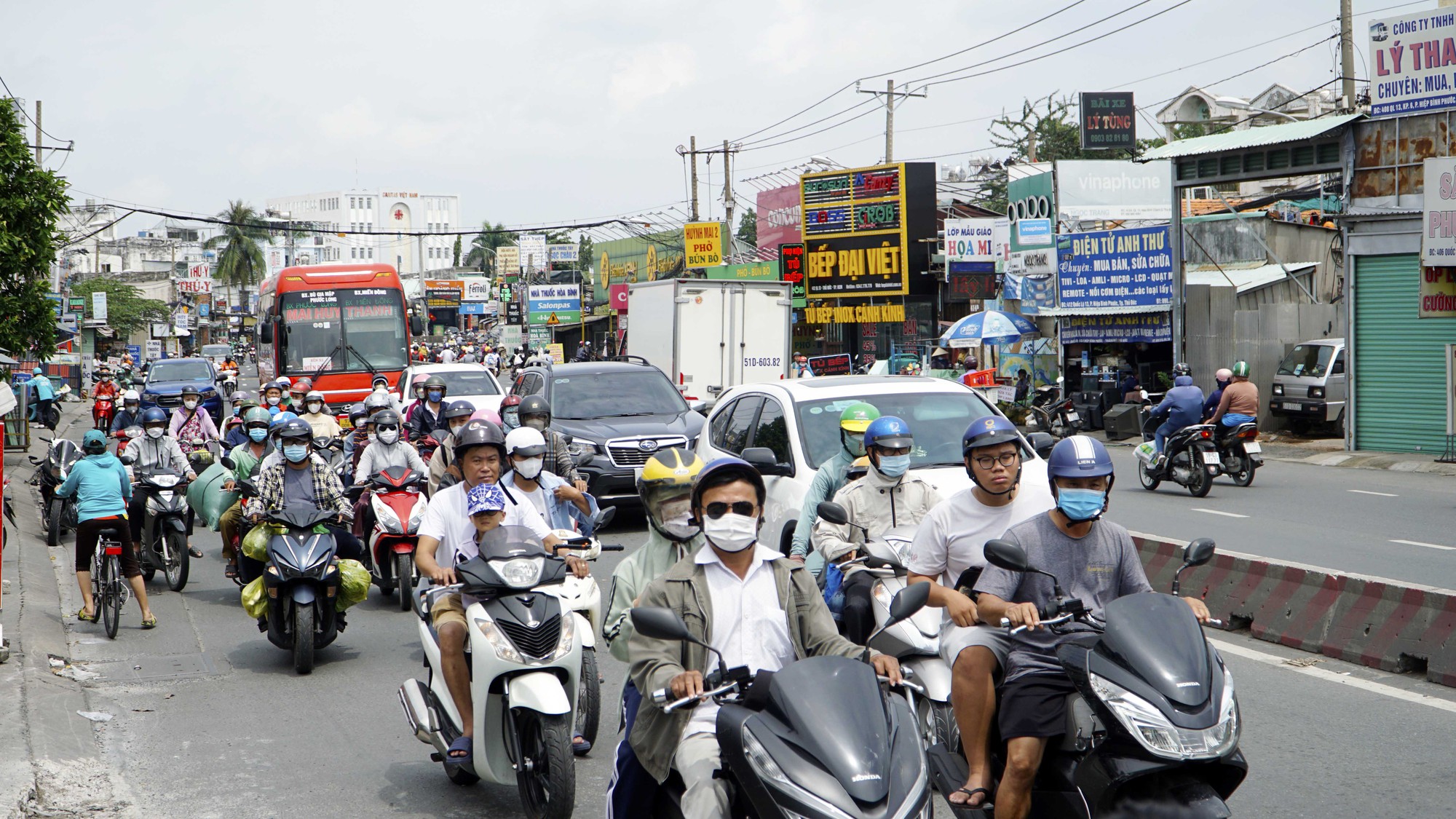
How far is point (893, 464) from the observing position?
649 centimetres

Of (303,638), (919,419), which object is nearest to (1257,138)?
(919,419)

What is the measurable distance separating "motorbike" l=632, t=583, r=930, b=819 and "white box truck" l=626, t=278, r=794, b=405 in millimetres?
20153

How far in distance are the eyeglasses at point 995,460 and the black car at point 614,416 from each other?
9030mm

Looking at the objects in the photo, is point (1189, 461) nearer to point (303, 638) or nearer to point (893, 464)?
point (893, 464)

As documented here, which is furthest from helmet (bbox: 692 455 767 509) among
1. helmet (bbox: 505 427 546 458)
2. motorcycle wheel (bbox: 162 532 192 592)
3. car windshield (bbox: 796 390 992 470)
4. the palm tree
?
the palm tree

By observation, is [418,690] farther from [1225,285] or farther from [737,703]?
[1225,285]

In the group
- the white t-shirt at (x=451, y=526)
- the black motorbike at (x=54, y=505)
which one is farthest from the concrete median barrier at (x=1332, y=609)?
the black motorbike at (x=54, y=505)

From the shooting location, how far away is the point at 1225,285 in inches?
1114

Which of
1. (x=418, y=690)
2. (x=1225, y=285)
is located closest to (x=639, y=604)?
(x=418, y=690)

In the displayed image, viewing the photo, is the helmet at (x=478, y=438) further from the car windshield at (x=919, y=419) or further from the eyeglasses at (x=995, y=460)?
the car windshield at (x=919, y=419)

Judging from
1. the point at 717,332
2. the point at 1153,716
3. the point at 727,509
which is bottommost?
the point at 1153,716

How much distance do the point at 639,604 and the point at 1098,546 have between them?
161cm

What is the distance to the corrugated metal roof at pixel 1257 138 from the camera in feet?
76.7

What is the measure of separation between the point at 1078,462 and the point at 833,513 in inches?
62.4
